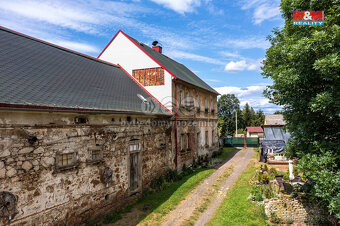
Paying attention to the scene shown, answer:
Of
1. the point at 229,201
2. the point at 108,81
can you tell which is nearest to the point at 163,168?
the point at 229,201

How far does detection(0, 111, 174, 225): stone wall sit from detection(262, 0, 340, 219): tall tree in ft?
21.2

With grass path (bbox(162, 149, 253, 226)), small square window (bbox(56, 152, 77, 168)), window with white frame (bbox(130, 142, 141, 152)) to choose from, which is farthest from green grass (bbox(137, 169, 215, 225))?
small square window (bbox(56, 152, 77, 168))

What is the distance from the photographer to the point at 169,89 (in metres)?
13.5

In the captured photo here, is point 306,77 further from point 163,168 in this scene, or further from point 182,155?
point 182,155

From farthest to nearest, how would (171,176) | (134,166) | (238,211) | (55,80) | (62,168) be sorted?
(171,176), (134,166), (238,211), (55,80), (62,168)

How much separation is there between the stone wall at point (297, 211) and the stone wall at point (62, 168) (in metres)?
5.98

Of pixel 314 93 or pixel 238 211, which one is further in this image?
pixel 238 211

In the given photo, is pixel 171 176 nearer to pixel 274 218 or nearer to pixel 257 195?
pixel 257 195

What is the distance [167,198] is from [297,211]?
5.34 meters

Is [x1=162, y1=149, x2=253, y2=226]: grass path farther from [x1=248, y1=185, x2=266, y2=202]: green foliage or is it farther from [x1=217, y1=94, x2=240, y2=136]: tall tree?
[x1=217, y1=94, x2=240, y2=136]: tall tree

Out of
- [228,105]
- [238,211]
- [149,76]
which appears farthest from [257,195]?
[228,105]

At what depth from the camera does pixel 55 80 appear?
7.96 meters

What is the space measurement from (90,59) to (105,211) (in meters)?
8.38

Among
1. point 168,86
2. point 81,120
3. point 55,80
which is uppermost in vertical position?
point 168,86
